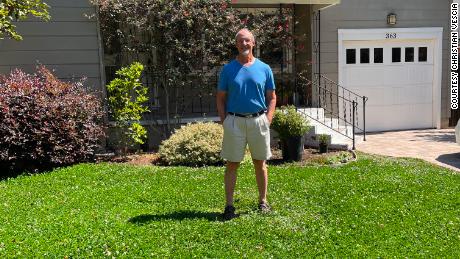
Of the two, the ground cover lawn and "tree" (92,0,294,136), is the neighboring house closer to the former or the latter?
"tree" (92,0,294,136)

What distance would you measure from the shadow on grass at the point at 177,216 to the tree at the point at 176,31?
4088mm

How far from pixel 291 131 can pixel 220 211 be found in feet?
9.93

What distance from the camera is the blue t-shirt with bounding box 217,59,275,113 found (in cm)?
458

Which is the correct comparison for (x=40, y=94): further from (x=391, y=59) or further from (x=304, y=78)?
(x=391, y=59)

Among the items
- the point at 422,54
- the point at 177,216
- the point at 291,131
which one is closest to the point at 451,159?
the point at 291,131

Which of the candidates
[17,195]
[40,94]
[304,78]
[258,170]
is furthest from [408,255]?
[304,78]

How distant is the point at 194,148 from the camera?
7.64 metres

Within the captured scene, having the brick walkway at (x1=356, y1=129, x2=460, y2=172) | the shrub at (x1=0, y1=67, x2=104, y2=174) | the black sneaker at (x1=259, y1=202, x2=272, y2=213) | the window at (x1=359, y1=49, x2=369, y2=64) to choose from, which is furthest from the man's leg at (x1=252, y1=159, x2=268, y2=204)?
the window at (x1=359, y1=49, x2=369, y2=64)

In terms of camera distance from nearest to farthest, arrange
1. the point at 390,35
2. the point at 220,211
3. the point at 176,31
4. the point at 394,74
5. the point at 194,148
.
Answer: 1. the point at 220,211
2. the point at 194,148
3. the point at 176,31
4. the point at 390,35
5. the point at 394,74

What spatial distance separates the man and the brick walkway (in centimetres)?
423

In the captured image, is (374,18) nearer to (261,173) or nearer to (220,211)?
(261,173)

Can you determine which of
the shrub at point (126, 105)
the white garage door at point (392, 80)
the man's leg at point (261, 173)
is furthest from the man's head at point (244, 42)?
the white garage door at point (392, 80)

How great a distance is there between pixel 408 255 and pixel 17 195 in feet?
15.1

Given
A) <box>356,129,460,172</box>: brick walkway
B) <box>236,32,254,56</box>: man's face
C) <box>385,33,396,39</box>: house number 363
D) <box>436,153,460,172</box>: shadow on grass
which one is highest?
<box>385,33,396,39</box>: house number 363
